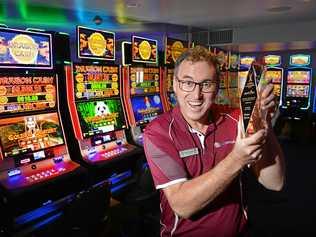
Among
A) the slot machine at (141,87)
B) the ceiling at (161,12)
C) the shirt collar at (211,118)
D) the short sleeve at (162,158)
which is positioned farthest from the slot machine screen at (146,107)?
the short sleeve at (162,158)

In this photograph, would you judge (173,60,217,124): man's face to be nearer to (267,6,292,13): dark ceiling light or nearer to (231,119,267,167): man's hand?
(231,119,267,167): man's hand

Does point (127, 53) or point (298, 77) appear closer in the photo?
point (127, 53)

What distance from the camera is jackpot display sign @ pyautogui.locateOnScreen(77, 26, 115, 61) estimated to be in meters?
3.40

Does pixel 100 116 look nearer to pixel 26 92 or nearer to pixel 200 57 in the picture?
pixel 26 92

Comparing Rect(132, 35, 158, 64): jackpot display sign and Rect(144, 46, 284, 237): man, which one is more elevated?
Rect(132, 35, 158, 64): jackpot display sign

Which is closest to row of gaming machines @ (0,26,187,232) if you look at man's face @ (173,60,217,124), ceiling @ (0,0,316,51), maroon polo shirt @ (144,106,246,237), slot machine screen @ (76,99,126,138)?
slot machine screen @ (76,99,126,138)

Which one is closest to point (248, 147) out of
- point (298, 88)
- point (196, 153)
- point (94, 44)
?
point (196, 153)

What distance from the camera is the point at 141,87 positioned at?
435 cm

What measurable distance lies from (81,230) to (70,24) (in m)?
7.84

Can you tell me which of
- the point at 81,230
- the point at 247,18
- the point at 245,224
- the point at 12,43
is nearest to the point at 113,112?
the point at 12,43

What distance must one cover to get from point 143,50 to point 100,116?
134 cm

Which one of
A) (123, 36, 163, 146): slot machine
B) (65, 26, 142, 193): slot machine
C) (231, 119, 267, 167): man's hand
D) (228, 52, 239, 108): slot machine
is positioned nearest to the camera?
(231, 119, 267, 167): man's hand

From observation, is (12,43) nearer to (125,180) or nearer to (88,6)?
(125,180)

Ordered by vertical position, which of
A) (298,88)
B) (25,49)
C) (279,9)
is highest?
(279,9)
